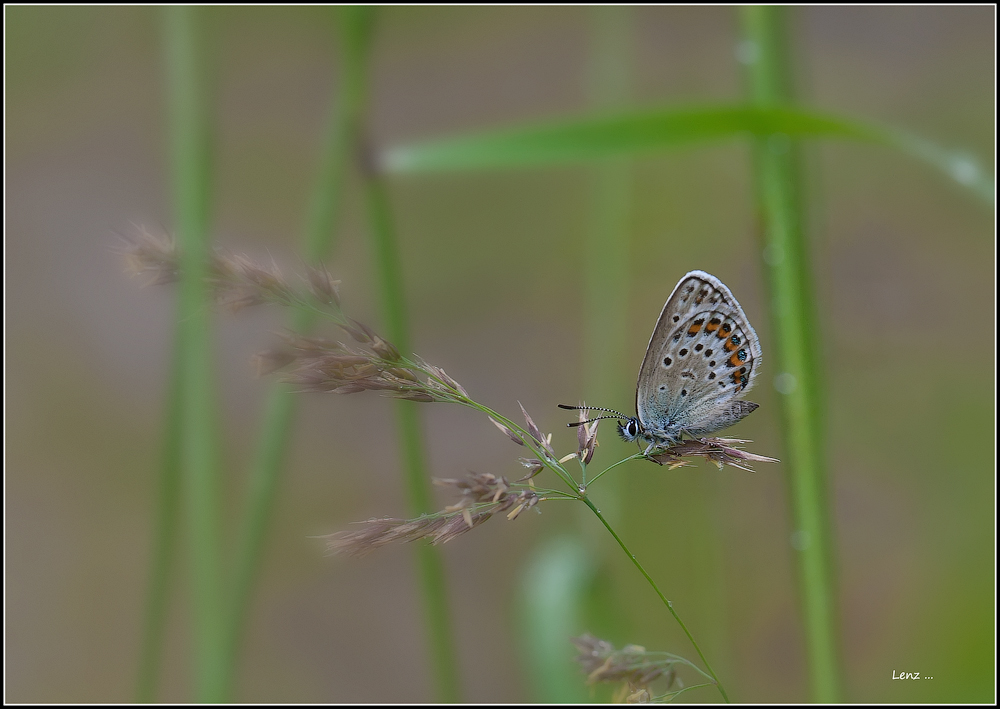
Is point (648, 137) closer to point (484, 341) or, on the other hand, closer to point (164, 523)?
point (164, 523)

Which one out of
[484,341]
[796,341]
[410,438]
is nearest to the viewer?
[796,341]

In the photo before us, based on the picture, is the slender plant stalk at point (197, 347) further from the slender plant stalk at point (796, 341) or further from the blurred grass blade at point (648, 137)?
the slender plant stalk at point (796, 341)

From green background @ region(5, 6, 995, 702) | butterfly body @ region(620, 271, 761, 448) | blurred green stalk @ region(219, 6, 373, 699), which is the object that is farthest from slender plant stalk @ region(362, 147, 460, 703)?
green background @ region(5, 6, 995, 702)

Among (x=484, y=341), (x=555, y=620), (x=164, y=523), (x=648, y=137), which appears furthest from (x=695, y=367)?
(x=484, y=341)

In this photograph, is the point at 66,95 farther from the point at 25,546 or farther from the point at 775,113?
the point at 775,113

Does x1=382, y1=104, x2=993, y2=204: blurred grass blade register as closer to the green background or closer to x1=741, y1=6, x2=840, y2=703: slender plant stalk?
x1=741, y1=6, x2=840, y2=703: slender plant stalk

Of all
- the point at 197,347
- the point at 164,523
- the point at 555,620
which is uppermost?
the point at 197,347

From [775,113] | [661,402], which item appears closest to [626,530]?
[661,402]
